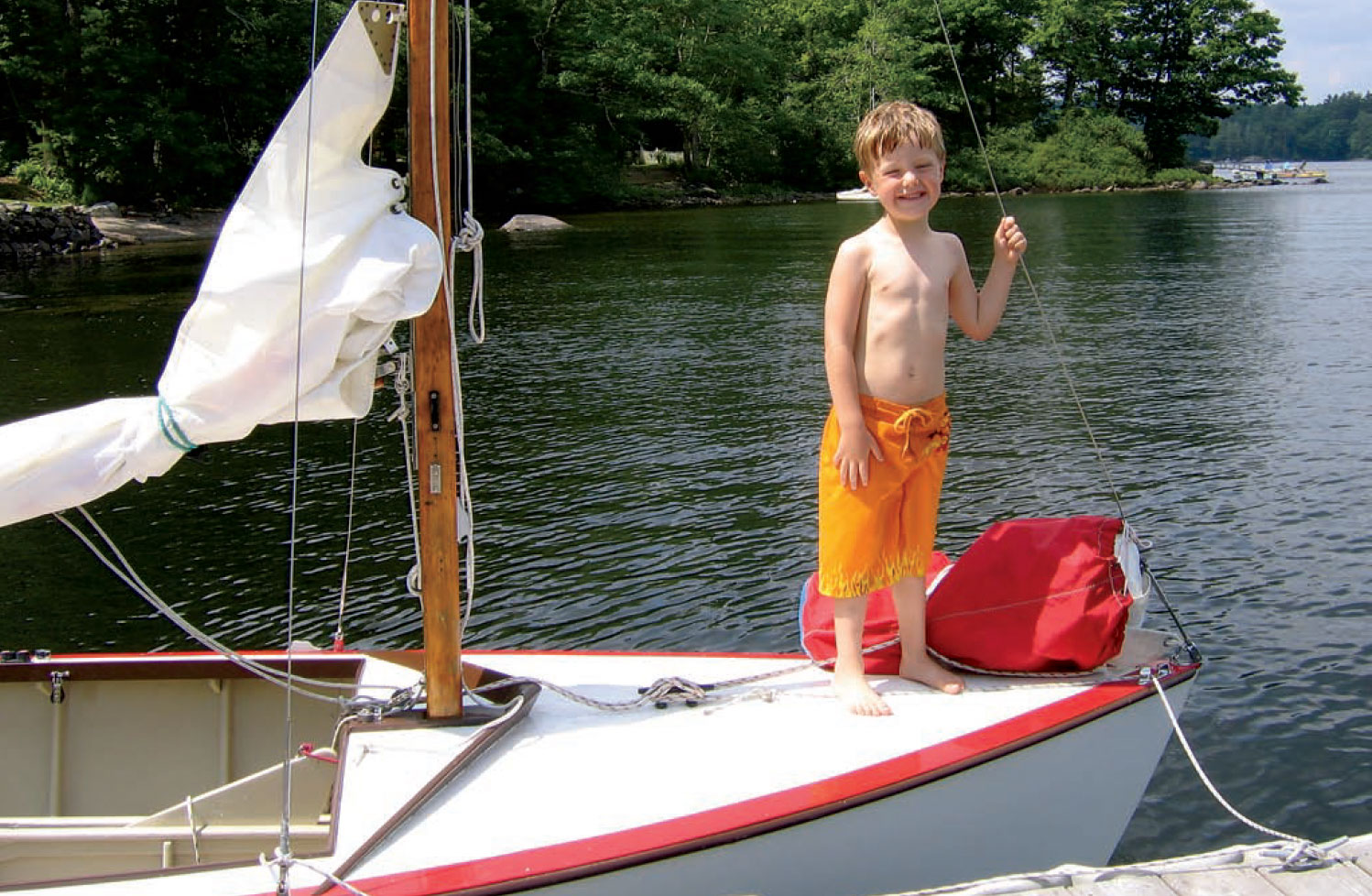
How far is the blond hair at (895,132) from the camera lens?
15.1 feet

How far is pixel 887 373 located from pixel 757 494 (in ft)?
21.8

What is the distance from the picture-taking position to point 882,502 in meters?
4.77

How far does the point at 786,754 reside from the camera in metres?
4.44

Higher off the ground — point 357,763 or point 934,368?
point 934,368

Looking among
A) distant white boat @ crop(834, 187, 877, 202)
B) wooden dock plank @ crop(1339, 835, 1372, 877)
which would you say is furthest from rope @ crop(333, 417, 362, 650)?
distant white boat @ crop(834, 187, 877, 202)

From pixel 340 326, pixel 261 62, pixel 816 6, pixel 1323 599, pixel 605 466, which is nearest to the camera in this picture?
pixel 340 326

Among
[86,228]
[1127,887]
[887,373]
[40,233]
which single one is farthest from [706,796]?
[86,228]

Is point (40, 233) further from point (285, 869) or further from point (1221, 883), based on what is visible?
point (1221, 883)

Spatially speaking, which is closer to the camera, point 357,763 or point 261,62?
point 357,763

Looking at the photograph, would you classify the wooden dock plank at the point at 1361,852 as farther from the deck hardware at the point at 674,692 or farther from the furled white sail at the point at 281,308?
the furled white sail at the point at 281,308

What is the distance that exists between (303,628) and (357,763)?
4600 mm

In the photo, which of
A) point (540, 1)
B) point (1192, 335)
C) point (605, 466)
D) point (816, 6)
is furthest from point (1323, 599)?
point (816, 6)

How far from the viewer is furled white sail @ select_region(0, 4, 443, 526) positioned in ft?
13.0

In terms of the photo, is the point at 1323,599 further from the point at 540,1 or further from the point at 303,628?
the point at 540,1
